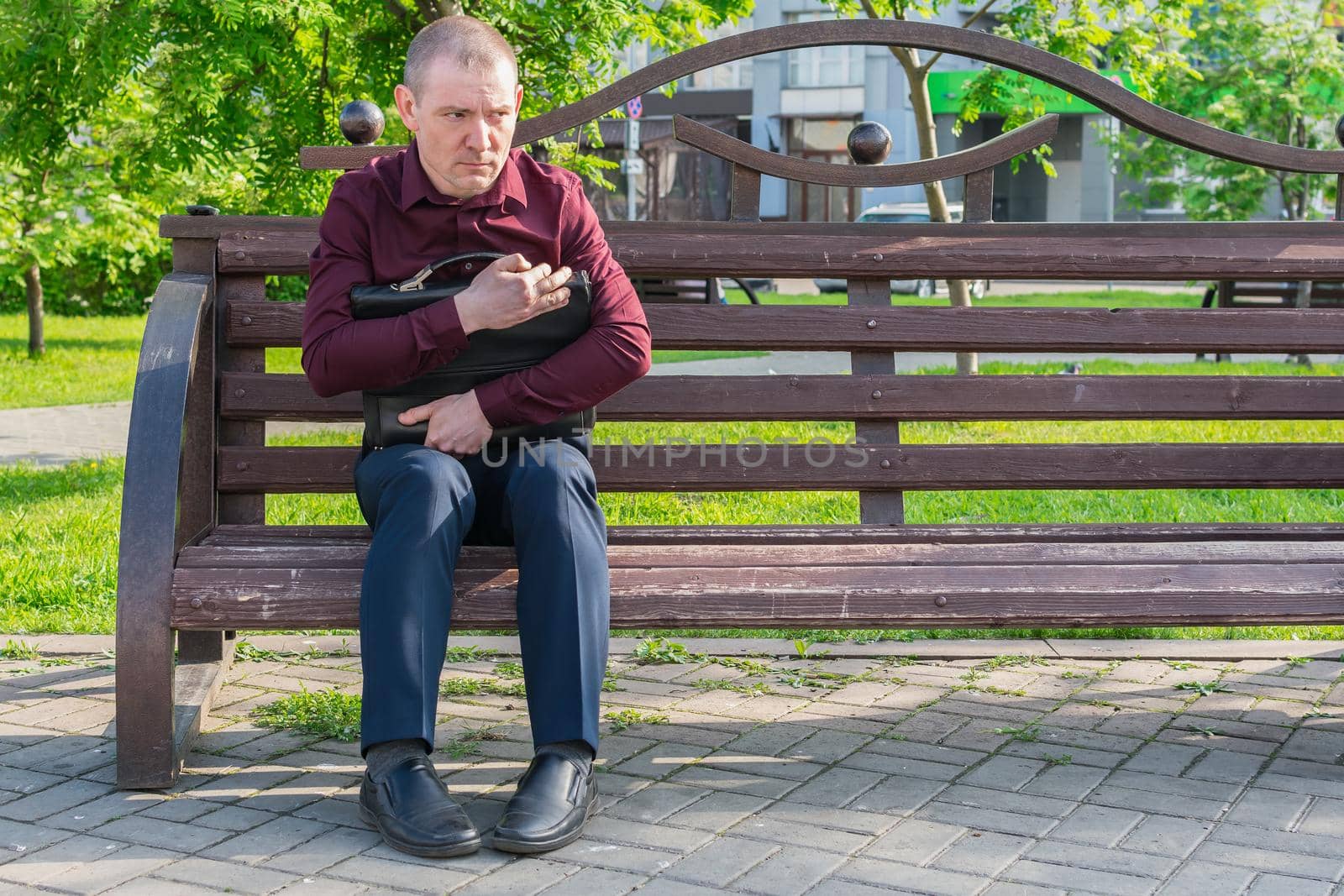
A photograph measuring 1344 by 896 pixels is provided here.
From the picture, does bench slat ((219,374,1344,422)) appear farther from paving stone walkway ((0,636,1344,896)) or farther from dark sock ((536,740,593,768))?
Answer: dark sock ((536,740,593,768))

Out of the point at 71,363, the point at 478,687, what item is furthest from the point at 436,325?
the point at 71,363

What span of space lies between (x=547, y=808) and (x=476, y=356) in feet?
3.14

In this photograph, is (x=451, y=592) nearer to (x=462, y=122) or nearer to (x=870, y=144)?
(x=462, y=122)

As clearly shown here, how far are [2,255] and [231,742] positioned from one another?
1063cm

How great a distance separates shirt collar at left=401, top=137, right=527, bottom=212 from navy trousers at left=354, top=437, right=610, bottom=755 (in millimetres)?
538

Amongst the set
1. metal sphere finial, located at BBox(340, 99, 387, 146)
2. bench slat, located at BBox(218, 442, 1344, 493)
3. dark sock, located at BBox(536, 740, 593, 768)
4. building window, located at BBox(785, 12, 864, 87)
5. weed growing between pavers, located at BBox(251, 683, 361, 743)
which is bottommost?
weed growing between pavers, located at BBox(251, 683, 361, 743)

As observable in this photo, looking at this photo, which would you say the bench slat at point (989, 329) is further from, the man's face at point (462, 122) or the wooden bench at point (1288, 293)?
the wooden bench at point (1288, 293)

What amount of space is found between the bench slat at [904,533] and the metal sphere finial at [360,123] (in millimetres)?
1046

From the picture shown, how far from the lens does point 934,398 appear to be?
3734 mm

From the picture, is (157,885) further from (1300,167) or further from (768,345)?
(1300,167)

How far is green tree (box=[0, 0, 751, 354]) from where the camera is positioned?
6.51 meters

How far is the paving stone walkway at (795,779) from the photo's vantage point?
8.82 feet

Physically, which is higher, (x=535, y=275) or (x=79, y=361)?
(x=535, y=275)

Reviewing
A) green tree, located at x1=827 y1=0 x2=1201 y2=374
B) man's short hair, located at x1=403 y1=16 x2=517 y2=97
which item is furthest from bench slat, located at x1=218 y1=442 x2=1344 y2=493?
green tree, located at x1=827 y1=0 x2=1201 y2=374
